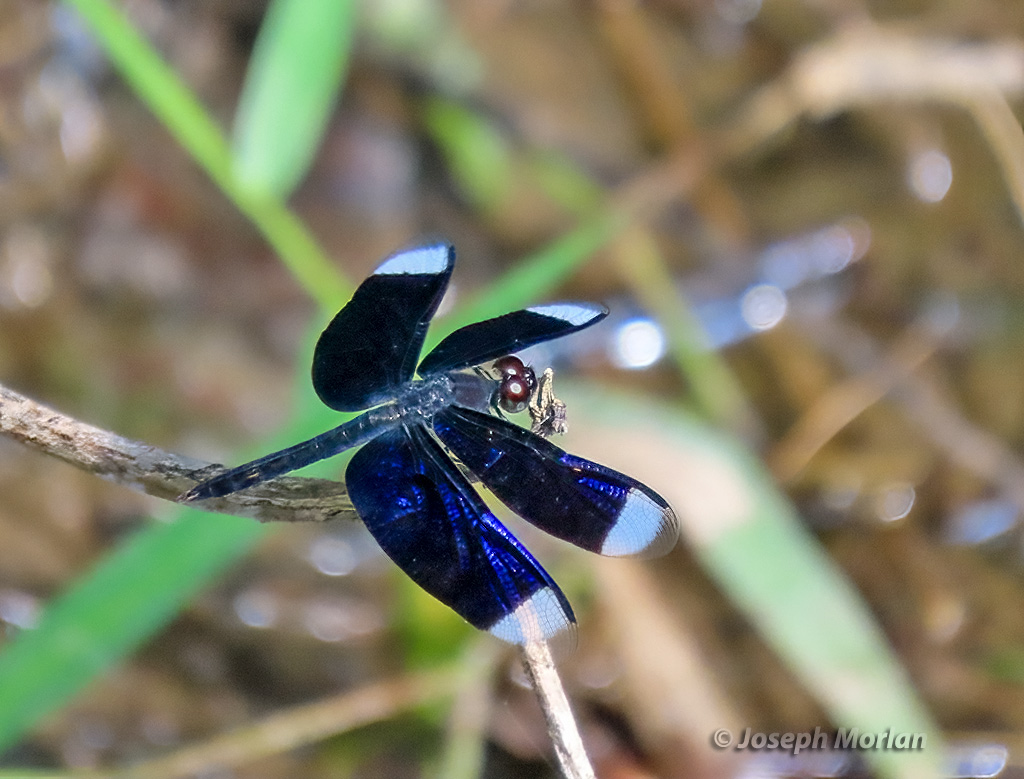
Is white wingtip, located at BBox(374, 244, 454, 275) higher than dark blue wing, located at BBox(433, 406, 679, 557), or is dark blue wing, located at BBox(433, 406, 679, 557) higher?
white wingtip, located at BBox(374, 244, 454, 275)

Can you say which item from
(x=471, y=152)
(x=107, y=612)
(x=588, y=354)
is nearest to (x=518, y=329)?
(x=107, y=612)

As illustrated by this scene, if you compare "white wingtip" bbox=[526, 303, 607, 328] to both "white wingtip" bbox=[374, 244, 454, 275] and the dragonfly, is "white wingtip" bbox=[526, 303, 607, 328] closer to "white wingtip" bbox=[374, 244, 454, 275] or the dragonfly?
the dragonfly

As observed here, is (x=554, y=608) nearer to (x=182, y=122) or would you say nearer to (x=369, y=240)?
(x=182, y=122)

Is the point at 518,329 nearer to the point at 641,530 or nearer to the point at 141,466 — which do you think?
the point at 641,530

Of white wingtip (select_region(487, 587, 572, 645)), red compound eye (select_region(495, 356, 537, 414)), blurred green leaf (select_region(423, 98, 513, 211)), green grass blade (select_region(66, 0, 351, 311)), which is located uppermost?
blurred green leaf (select_region(423, 98, 513, 211))

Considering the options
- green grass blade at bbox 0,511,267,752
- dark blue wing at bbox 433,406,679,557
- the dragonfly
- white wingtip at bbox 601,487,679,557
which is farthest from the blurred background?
white wingtip at bbox 601,487,679,557

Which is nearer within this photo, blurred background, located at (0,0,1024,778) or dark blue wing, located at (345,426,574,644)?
dark blue wing, located at (345,426,574,644)

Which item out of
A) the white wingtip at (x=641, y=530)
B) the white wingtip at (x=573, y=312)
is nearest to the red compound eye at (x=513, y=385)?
the white wingtip at (x=573, y=312)
